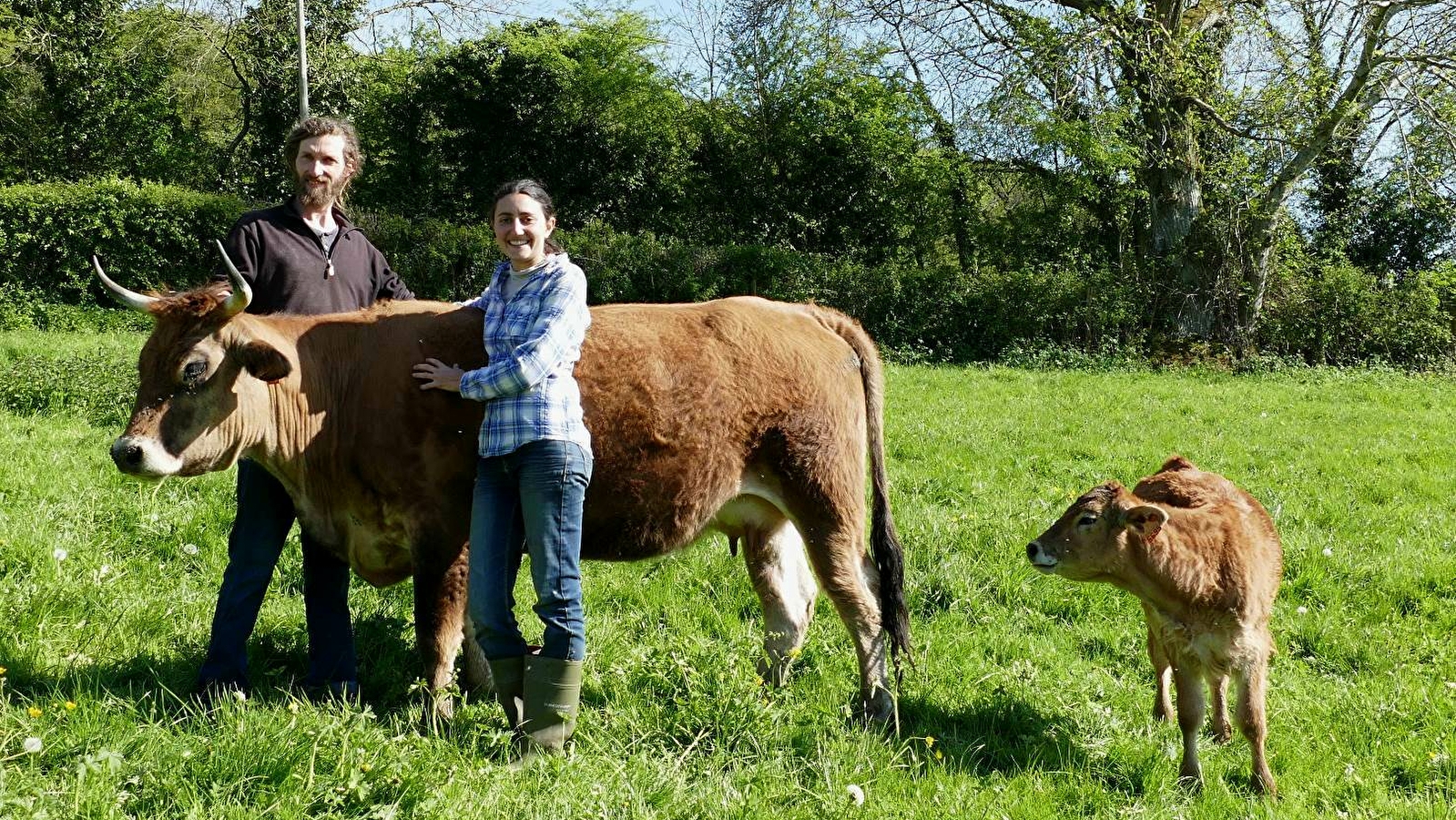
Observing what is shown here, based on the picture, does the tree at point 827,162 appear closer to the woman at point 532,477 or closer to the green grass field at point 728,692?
the green grass field at point 728,692

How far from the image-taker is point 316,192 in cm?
421

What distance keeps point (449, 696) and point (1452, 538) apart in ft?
21.6

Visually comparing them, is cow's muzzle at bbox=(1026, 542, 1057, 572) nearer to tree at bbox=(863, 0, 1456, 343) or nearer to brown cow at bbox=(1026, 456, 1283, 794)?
brown cow at bbox=(1026, 456, 1283, 794)

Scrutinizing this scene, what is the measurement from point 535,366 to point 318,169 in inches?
57.2

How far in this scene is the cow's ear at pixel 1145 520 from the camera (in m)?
4.00

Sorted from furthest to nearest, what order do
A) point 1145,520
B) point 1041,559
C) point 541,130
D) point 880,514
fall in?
point 541,130
point 880,514
point 1041,559
point 1145,520

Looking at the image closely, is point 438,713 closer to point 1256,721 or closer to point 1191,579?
point 1191,579

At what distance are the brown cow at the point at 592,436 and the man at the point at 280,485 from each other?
0.62ft

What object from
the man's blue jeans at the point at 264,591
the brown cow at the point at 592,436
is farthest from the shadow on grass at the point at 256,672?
the brown cow at the point at 592,436

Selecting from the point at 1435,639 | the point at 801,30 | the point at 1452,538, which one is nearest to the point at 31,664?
the point at 1435,639

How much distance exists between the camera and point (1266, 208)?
19.1 m

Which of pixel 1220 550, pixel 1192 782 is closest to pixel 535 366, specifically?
pixel 1220 550

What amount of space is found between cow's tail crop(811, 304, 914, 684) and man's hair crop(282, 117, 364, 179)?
2.27 meters

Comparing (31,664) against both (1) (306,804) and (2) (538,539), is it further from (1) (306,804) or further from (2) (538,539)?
(2) (538,539)
